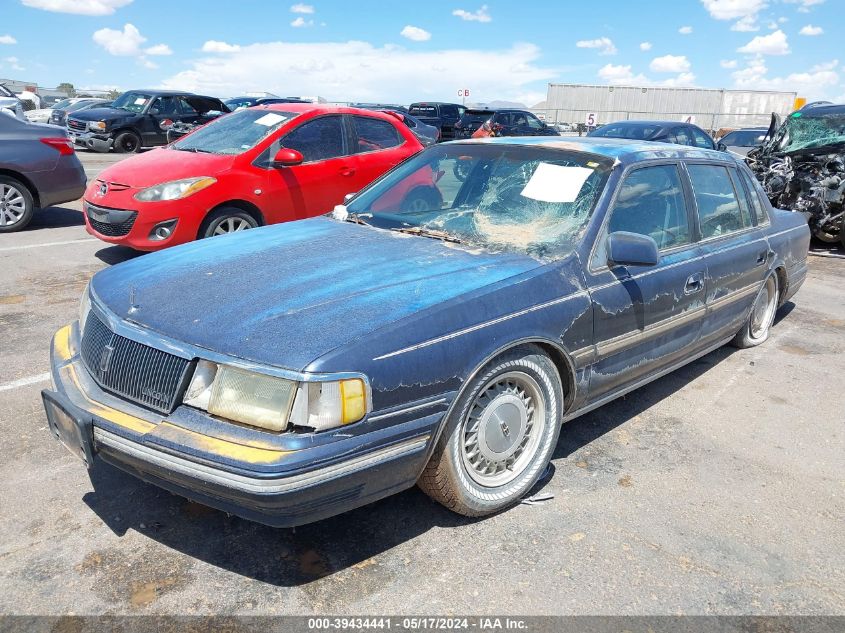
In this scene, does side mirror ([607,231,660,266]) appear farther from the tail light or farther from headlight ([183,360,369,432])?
the tail light

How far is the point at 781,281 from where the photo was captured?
5.48 metres

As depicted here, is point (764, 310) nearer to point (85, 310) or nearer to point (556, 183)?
point (556, 183)

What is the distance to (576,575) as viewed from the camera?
2.65 m

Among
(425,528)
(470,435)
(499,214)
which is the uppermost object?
(499,214)

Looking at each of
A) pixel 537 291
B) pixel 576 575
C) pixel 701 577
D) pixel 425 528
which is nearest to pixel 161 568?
pixel 425 528

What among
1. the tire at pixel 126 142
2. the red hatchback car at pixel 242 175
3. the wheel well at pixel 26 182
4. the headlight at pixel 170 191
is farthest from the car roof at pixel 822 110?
the tire at pixel 126 142

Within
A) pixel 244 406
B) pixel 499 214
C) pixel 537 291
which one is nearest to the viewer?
pixel 244 406

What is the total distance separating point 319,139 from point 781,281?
462 cm

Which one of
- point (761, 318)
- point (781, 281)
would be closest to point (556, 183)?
point (761, 318)

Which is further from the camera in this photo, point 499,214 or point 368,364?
point 499,214

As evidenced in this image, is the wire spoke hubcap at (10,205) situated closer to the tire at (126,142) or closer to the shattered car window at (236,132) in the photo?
the shattered car window at (236,132)

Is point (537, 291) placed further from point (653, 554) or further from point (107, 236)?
point (107, 236)

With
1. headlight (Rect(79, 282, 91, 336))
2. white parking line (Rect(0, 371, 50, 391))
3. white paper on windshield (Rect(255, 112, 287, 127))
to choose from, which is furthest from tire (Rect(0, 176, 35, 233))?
headlight (Rect(79, 282, 91, 336))

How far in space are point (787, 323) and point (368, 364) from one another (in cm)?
509
